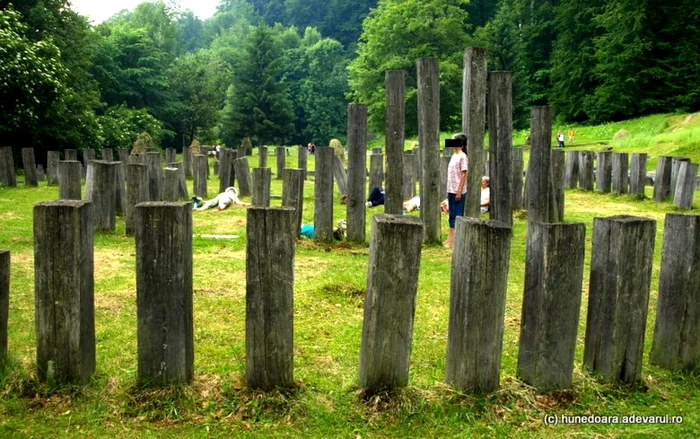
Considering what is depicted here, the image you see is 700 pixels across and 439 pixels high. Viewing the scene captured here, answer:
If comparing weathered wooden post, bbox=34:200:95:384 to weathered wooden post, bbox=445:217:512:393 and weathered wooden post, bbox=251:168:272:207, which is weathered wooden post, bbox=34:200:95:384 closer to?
weathered wooden post, bbox=445:217:512:393

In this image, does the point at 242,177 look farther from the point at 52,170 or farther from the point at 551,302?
the point at 551,302

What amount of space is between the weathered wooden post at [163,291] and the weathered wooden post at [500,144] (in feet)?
22.0

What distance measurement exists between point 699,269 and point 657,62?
168 ft

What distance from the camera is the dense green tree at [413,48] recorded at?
4781cm

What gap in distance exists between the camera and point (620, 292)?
4273mm

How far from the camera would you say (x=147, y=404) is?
12.8 ft

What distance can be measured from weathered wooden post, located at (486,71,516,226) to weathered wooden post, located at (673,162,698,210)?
6.95m

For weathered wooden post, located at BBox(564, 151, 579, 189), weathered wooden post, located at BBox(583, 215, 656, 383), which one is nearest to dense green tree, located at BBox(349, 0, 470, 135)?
weathered wooden post, located at BBox(564, 151, 579, 189)

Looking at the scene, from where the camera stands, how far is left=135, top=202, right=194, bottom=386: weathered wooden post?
397 centimetres

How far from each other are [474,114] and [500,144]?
60 cm

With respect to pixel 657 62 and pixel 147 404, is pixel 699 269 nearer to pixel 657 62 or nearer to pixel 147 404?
pixel 147 404

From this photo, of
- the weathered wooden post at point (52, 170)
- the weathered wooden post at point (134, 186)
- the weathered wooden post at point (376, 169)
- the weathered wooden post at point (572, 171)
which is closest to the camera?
the weathered wooden post at point (134, 186)

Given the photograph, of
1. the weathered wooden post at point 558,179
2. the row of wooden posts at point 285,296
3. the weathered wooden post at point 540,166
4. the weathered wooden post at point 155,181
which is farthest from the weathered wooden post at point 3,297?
the weathered wooden post at point 558,179

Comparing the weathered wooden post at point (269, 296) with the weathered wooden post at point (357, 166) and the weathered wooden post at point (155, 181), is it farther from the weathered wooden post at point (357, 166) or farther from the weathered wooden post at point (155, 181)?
the weathered wooden post at point (155, 181)
